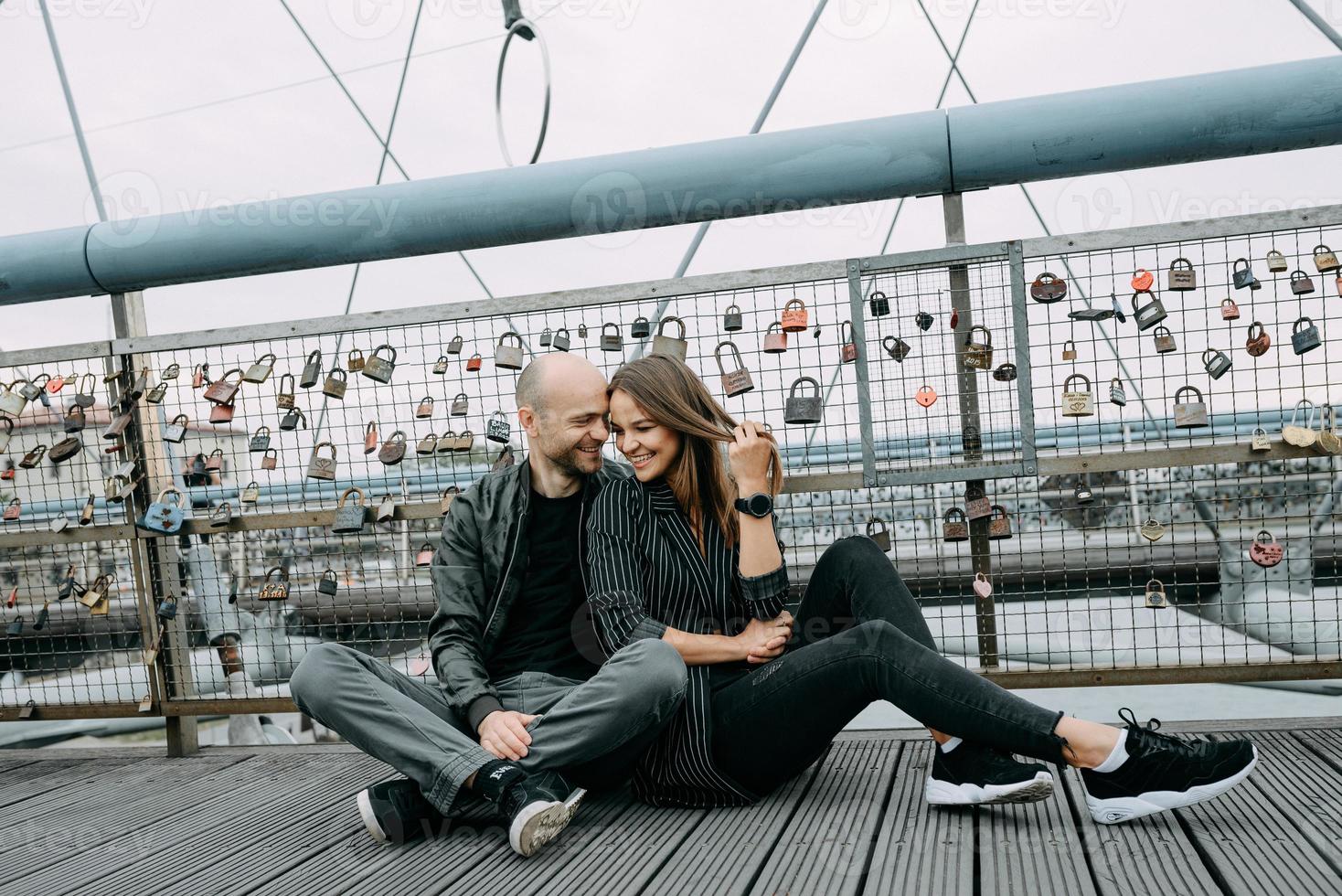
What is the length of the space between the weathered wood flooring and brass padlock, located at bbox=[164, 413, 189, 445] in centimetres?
106

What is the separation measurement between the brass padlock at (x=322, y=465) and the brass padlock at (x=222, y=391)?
0.29 meters

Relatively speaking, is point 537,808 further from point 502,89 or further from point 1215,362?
point 502,89

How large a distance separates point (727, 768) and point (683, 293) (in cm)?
125

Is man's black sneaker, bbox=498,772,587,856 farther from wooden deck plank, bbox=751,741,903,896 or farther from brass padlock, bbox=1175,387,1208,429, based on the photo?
brass padlock, bbox=1175,387,1208,429

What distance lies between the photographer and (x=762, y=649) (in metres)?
2.00

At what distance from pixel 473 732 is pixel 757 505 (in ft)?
2.60

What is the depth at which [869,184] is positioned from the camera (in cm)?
229

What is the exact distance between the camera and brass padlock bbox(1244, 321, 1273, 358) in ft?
7.80

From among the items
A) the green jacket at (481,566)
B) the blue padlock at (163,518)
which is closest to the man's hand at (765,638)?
the green jacket at (481,566)

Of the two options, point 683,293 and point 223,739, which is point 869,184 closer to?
point 683,293

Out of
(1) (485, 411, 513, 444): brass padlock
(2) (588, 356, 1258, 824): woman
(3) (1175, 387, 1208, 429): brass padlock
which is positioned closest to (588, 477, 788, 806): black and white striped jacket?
(2) (588, 356, 1258, 824): woman

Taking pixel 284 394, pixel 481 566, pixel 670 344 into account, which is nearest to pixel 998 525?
pixel 670 344

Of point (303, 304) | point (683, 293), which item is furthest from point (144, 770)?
point (303, 304)

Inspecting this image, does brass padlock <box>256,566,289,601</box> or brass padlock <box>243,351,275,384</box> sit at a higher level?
brass padlock <box>243,351,275,384</box>
